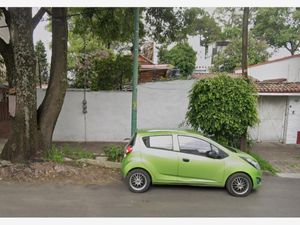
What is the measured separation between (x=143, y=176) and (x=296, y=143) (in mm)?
8502

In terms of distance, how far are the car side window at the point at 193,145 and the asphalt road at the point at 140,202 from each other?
3.13ft

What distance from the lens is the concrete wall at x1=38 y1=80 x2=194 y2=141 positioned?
1161 cm

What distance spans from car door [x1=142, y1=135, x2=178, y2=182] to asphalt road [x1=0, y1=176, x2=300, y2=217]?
401 mm

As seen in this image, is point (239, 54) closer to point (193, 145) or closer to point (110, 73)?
point (110, 73)

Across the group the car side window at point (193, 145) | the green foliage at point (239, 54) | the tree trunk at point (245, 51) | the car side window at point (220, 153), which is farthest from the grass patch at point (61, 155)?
the green foliage at point (239, 54)

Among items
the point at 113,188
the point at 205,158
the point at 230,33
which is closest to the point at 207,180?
the point at 205,158

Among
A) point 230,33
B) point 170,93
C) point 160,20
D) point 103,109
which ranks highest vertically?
point 230,33

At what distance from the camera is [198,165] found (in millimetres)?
6410

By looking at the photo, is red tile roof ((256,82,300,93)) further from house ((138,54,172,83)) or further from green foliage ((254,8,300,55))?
green foliage ((254,8,300,55))

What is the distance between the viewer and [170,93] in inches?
460

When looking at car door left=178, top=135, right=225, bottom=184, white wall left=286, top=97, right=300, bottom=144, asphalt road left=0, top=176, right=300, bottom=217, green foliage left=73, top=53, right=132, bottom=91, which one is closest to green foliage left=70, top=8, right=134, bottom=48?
green foliage left=73, top=53, right=132, bottom=91

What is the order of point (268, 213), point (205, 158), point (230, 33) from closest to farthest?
point (268, 213)
point (205, 158)
point (230, 33)

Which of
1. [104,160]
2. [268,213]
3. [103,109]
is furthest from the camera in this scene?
[103,109]

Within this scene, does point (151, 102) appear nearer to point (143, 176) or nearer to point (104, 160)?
point (104, 160)
